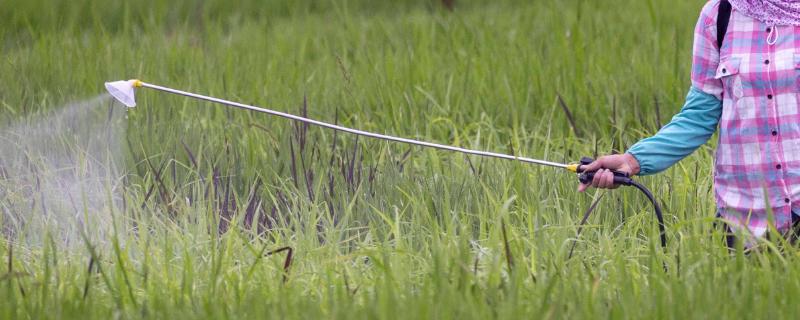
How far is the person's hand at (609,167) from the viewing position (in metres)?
2.74

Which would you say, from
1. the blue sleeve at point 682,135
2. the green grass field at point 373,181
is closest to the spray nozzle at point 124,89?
the green grass field at point 373,181

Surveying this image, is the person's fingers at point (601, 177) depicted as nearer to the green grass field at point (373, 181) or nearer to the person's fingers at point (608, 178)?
the person's fingers at point (608, 178)

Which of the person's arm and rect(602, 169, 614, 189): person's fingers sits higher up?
the person's arm

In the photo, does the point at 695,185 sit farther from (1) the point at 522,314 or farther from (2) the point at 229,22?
(2) the point at 229,22

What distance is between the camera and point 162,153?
3740mm

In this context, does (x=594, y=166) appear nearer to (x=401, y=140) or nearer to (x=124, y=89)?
(x=401, y=140)

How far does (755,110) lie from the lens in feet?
8.80

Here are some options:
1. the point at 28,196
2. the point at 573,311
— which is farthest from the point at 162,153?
the point at 573,311

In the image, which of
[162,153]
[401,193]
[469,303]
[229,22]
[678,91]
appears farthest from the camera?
[229,22]

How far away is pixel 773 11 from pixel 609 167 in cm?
46

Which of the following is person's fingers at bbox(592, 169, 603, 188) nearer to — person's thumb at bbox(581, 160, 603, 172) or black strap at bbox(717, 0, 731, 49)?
person's thumb at bbox(581, 160, 603, 172)

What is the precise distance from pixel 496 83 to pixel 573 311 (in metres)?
2.55

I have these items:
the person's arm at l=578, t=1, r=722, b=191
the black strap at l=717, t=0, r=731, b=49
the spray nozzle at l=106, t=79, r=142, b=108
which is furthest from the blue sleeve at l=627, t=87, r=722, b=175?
the spray nozzle at l=106, t=79, r=142, b=108

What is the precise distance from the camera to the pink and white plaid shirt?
266 centimetres
